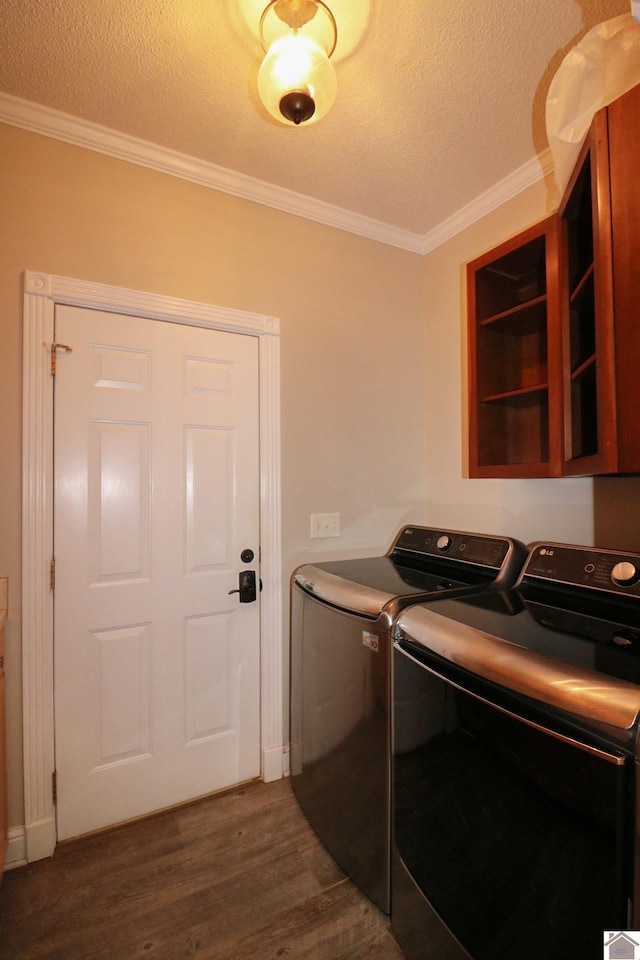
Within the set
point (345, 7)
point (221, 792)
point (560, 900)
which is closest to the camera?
point (560, 900)

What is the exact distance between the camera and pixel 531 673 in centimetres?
86

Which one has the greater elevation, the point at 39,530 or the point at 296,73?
the point at 296,73

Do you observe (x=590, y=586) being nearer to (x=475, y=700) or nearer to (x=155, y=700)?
(x=475, y=700)

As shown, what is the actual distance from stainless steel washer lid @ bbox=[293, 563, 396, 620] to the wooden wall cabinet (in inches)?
27.3

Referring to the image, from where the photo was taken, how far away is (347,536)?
7.14 ft

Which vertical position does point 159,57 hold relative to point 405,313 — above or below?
above

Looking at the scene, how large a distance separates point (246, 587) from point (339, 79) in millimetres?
1920

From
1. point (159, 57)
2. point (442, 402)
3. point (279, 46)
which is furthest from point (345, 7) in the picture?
point (442, 402)

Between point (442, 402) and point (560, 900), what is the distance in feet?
6.47

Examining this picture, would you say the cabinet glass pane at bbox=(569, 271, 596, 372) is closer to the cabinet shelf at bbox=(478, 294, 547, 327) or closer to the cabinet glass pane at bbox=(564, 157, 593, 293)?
the cabinet glass pane at bbox=(564, 157, 593, 293)

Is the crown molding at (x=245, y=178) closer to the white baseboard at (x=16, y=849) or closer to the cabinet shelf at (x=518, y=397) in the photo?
the cabinet shelf at (x=518, y=397)

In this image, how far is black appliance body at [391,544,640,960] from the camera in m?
0.75

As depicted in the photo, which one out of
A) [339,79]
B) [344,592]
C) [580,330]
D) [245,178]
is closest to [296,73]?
[339,79]

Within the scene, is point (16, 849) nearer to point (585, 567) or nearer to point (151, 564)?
point (151, 564)
